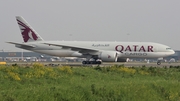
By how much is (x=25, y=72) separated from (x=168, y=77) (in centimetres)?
1152

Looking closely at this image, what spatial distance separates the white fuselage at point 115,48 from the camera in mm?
44656

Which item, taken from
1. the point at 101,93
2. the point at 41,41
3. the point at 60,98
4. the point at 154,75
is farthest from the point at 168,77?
the point at 41,41

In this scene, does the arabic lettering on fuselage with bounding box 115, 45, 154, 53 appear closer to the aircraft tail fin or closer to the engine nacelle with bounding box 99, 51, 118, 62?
the engine nacelle with bounding box 99, 51, 118, 62

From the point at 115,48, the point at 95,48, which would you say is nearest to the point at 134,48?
the point at 115,48

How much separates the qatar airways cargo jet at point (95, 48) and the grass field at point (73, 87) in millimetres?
20412

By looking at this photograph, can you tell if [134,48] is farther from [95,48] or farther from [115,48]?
[95,48]

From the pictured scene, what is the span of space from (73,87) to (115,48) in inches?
1195

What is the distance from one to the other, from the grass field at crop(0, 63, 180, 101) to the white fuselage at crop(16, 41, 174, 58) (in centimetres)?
2162

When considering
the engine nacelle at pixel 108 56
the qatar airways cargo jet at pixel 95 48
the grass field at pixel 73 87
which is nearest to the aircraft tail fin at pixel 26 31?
the qatar airways cargo jet at pixel 95 48

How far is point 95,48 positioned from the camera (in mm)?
45781

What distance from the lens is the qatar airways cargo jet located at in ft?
143

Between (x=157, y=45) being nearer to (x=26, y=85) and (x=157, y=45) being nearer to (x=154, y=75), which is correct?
(x=154, y=75)

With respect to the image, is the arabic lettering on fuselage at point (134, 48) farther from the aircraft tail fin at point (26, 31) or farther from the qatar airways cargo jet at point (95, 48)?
the aircraft tail fin at point (26, 31)

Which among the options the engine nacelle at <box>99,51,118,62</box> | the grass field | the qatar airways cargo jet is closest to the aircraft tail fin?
the qatar airways cargo jet
